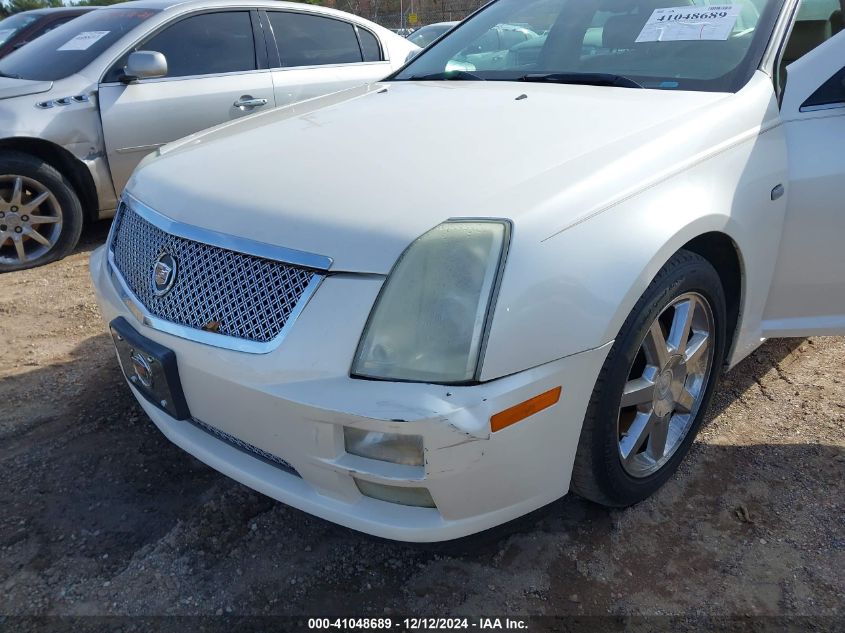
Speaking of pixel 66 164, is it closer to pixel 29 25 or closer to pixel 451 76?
pixel 29 25

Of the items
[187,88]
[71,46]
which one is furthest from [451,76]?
[71,46]

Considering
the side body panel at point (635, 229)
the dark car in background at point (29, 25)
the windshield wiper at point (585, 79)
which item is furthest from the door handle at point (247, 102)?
the side body panel at point (635, 229)

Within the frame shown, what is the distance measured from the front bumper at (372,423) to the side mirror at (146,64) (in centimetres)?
299

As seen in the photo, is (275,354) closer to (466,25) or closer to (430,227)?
(430,227)


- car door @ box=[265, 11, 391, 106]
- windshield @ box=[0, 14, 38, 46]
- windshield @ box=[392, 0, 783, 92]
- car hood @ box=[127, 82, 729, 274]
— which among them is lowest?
car door @ box=[265, 11, 391, 106]

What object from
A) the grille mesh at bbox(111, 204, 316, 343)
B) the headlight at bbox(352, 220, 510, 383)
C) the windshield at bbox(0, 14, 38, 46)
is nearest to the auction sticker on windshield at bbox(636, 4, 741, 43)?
the headlight at bbox(352, 220, 510, 383)

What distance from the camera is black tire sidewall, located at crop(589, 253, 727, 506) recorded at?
1.84m

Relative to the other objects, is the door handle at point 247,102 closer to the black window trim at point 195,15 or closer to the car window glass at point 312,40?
the black window trim at point 195,15

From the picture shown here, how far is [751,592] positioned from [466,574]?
79 cm

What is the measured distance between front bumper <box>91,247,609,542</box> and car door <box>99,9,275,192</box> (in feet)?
10.2

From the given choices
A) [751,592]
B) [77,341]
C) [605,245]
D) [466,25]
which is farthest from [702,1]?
[77,341]

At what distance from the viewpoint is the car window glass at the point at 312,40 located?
16.8ft

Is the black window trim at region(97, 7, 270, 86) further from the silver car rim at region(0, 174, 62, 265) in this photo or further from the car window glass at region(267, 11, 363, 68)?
the silver car rim at region(0, 174, 62, 265)

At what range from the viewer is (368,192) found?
1833mm
